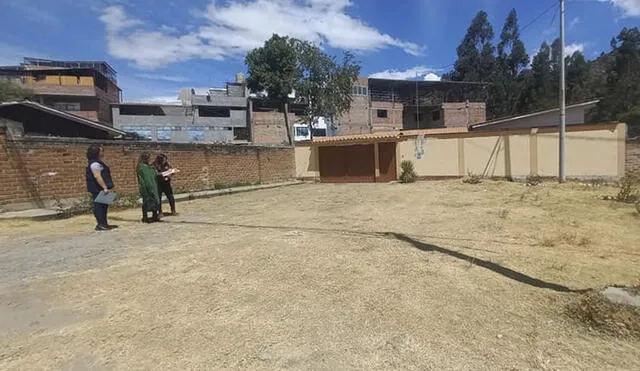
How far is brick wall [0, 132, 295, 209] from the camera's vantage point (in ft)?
32.3

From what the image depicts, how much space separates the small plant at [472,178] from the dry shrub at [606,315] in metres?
14.7

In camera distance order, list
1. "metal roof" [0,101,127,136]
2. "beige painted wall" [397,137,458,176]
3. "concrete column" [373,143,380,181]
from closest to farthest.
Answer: "metal roof" [0,101,127,136]
"beige painted wall" [397,137,458,176]
"concrete column" [373,143,380,181]

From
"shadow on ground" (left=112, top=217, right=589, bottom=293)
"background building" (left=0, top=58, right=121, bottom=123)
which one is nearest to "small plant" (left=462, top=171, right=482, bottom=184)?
"shadow on ground" (left=112, top=217, right=589, bottom=293)

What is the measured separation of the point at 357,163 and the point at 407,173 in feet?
10.6

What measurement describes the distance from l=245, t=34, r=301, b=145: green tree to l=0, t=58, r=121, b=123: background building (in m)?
22.2

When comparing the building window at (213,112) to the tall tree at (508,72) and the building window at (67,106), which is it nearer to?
the building window at (67,106)

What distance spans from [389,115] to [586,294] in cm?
4625

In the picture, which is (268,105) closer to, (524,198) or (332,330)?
(524,198)

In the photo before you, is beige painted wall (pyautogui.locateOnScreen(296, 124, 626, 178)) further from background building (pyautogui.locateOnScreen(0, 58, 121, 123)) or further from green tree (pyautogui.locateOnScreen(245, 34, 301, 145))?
background building (pyautogui.locateOnScreen(0, 58, 121, 123))

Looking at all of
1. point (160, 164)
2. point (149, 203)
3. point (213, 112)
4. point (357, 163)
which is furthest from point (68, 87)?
point (149, 203)

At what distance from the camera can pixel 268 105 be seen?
1807 inches

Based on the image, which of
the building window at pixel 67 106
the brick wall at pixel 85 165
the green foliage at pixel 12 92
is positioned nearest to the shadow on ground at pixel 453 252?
the brick wall at pixel 85 165

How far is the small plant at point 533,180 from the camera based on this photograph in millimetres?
16031

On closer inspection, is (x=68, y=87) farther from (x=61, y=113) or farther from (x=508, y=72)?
(x=508, y=72)
